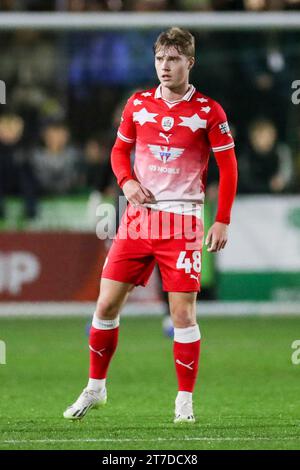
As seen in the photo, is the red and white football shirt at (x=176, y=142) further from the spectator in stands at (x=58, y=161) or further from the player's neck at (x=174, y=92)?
the spectator in stands at (x=58, y=161)

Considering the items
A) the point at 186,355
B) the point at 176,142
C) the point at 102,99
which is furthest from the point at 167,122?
the point at 102,99

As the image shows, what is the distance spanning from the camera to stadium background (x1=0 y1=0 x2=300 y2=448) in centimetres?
1395

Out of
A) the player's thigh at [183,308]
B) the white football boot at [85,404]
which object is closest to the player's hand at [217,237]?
the player's thigh at [183,308]

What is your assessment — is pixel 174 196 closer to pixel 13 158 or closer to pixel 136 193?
pixel 136 193

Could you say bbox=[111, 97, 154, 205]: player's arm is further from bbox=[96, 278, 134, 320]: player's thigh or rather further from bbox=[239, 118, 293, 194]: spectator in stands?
bbox=[239, 118, 293, 194]: spectator in stands

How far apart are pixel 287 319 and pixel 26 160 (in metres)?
3.37

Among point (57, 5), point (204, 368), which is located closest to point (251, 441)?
point (204, 368)

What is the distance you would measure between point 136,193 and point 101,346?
36.3 inches

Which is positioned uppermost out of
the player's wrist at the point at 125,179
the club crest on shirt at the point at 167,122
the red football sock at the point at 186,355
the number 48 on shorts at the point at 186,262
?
the club crest on shirt at the point at 167,122

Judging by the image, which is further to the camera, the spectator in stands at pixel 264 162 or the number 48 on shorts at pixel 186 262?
the spectator in stands at pixel 264 162

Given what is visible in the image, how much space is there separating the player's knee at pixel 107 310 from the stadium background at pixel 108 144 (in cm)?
642

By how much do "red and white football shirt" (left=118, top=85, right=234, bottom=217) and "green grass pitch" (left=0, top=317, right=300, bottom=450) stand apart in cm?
126

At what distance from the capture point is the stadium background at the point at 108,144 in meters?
13.9

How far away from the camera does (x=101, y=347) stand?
23.9 feet
